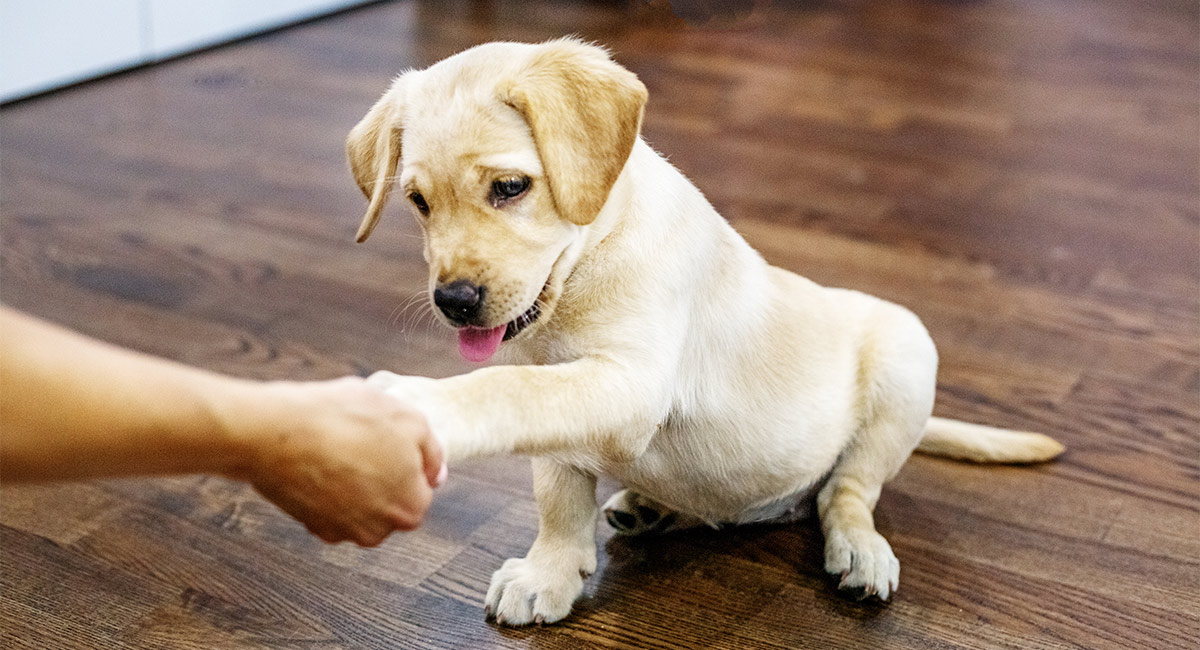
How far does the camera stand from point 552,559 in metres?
1.65

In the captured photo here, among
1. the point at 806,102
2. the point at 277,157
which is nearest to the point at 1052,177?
the point at 806,102

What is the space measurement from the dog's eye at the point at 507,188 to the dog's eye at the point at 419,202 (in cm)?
10

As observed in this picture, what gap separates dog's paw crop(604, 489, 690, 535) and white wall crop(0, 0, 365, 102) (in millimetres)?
2792

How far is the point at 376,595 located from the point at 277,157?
2.13 metres

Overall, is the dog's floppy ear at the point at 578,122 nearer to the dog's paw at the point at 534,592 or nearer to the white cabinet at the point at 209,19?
the dog's paw at the point at 534,592

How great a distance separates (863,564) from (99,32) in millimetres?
3294

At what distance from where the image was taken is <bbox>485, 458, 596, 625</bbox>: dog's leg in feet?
5.30

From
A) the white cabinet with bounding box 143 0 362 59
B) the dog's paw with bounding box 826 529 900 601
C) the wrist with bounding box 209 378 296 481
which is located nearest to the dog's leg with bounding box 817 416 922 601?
the dog's paw with bounding box 826 529 900 601

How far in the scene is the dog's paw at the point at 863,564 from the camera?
168cm

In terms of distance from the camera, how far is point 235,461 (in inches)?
41.4

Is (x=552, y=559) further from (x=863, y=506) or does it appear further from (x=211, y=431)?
(x=211, y=431)

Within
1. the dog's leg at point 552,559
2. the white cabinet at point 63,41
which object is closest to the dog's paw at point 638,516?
the dog's leg at point 552,559

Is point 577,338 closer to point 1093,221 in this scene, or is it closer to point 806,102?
point 1093,221

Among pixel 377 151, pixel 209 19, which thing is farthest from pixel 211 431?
pixel 209 19
